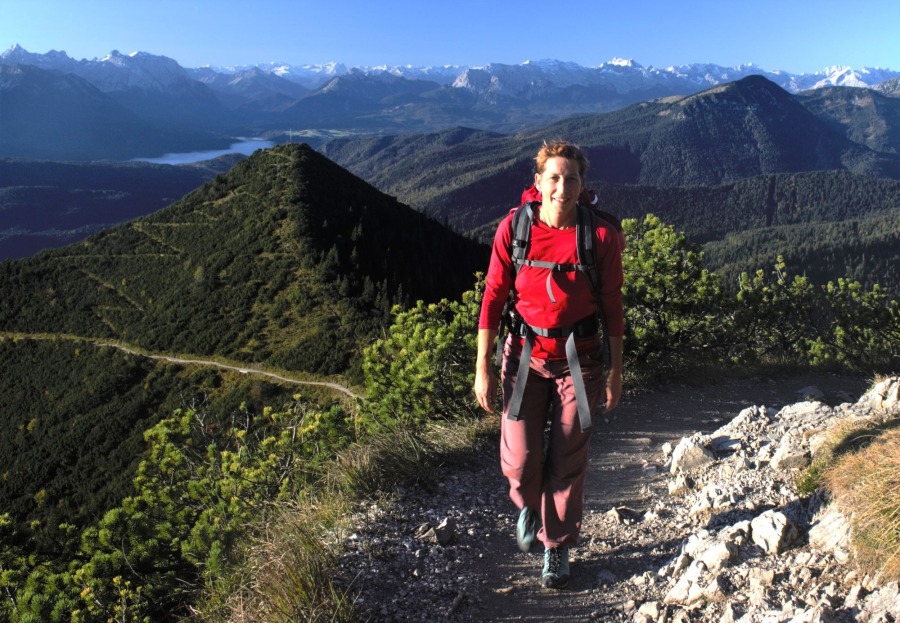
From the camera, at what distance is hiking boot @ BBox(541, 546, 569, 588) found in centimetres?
465

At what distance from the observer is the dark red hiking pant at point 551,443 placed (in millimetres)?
4555

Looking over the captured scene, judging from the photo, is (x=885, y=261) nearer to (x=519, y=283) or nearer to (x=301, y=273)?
(x=301, y=273)

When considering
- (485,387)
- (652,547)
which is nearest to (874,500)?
(652,547)

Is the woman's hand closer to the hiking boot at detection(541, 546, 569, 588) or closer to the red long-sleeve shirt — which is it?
the red long-sleeve shirt

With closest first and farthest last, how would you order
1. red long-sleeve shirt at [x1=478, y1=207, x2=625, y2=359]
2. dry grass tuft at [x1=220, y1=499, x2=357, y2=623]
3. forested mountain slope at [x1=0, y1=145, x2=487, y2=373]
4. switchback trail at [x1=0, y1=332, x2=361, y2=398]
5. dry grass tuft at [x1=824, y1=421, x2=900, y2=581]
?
dry grass tuft at [x1=824, y1=421, x2=900, y2=581]
dry grass tuft at [x1=220, y1=499, x2=357, y2=623]
red long-sleeve shirt at [x1=478, y1=207, x2=625, y2=359]
switchback trail at [x1=0, y1=332, x2=361, y2=398]
forested mountain slope at [x1=0, y1=145, x2=487, y2=373]

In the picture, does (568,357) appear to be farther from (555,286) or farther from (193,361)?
(193,361)

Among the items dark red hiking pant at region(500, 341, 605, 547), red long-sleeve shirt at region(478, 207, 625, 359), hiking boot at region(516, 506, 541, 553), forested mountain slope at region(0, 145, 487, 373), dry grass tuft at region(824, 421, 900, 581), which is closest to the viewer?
dry grass tuft at region(824, 421, 900, 581)

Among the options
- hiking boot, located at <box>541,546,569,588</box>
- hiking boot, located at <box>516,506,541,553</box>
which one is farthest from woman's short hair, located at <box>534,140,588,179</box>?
hiking boot, located at <box>541,546,569,588</box>

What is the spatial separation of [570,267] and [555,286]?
0.17 m

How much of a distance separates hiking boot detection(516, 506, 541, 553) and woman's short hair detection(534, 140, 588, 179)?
2.67 metres

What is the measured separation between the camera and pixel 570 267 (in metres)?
4.34

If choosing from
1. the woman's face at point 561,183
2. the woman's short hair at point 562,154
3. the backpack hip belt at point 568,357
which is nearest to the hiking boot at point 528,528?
the backpack hip belt at point 568,357

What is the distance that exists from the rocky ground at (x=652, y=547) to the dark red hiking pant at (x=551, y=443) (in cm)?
54

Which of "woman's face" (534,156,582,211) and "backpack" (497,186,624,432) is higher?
"woman's face" (534,156,582,211)
